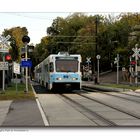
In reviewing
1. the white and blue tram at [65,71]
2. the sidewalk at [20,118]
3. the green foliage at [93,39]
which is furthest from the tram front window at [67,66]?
the green foliage at [93,39]

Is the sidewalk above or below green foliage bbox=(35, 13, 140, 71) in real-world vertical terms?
below

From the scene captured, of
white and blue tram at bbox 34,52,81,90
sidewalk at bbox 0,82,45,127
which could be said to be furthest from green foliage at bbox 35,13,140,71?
sidewalk at bbox 0,82,45,127

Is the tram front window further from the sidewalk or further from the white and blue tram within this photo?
the sidewalk

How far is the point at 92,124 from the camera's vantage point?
55.8ft

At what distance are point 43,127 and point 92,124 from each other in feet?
5.93

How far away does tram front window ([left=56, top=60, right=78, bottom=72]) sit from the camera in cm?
3988

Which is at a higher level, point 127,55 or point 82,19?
point 82,19

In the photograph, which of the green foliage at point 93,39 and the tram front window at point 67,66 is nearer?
the tram front window at point 67,66

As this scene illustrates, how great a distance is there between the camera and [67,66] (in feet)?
131

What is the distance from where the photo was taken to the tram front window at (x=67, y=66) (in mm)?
39875

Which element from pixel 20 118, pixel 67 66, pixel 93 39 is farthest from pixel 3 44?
pixel 93 39

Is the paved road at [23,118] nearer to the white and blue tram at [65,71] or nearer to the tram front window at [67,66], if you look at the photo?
the white and blue tram at [65,71]
